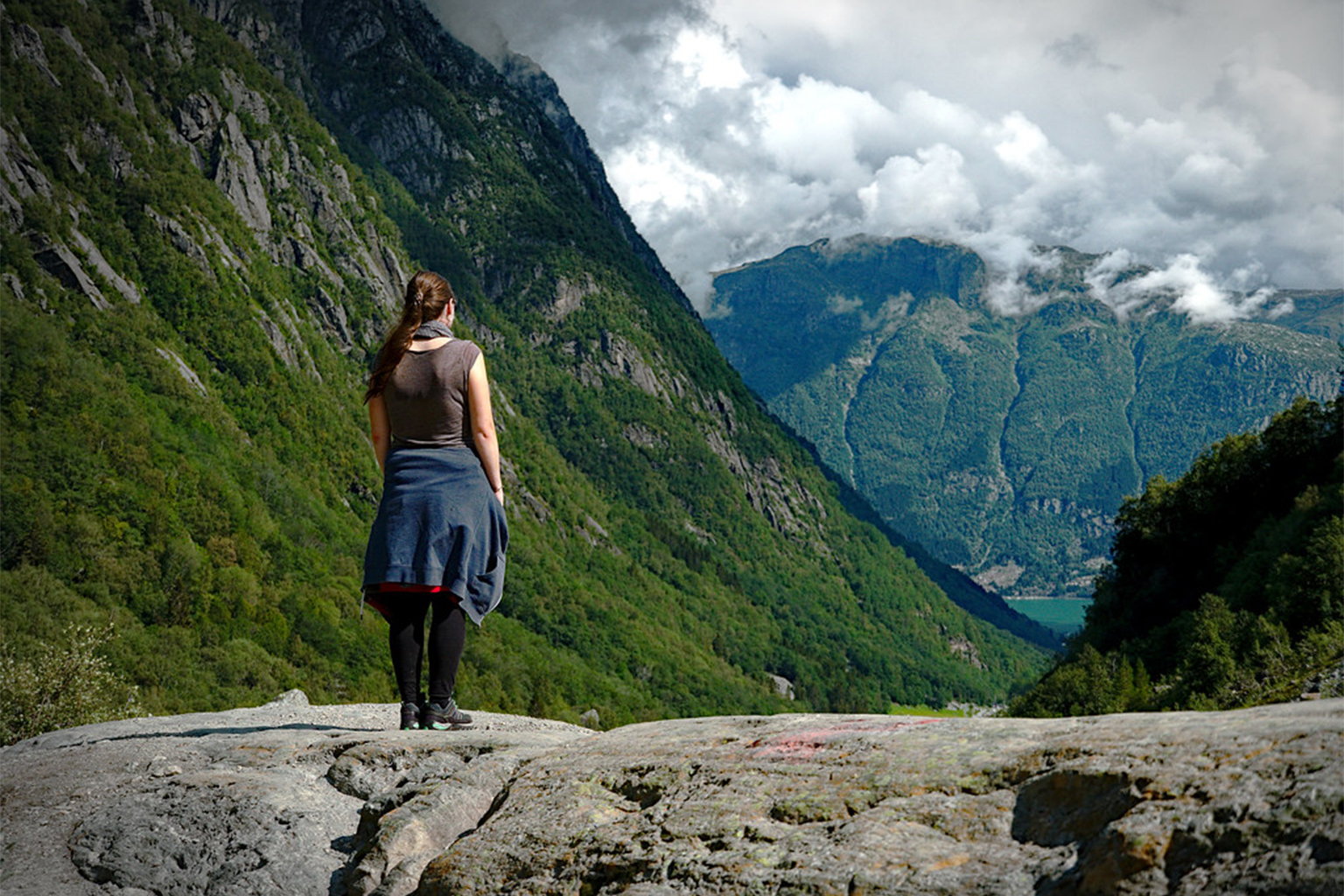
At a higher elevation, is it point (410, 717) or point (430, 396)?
point (430, 396)

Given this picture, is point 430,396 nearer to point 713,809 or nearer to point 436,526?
point 436,526

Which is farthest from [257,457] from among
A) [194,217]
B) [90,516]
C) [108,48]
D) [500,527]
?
[500,527]

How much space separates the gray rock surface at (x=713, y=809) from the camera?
454 centimetres

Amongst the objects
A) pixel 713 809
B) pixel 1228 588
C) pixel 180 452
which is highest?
pixel 180 452

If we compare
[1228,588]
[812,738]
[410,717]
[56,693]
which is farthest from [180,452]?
[812,738]

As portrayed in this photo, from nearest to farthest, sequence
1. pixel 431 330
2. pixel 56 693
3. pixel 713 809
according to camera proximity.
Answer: pixel 713 809
pixel 431 330
pixel 56 693

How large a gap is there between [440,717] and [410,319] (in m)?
3.67

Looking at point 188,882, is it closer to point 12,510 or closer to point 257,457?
point 12,510

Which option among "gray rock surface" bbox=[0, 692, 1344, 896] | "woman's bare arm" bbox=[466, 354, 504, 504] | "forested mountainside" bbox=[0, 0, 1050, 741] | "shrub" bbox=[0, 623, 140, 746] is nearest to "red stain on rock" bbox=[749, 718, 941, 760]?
"gray rock surface" bbox=[0, 692, 1344, 896]

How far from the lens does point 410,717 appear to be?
9273mm

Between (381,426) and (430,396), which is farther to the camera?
(381,426)

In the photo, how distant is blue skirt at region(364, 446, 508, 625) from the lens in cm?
834

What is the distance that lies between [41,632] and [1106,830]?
319 feet

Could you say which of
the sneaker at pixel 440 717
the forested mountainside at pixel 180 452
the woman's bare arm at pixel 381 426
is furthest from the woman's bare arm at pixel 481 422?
the forested mountainside at pixel 180 452
